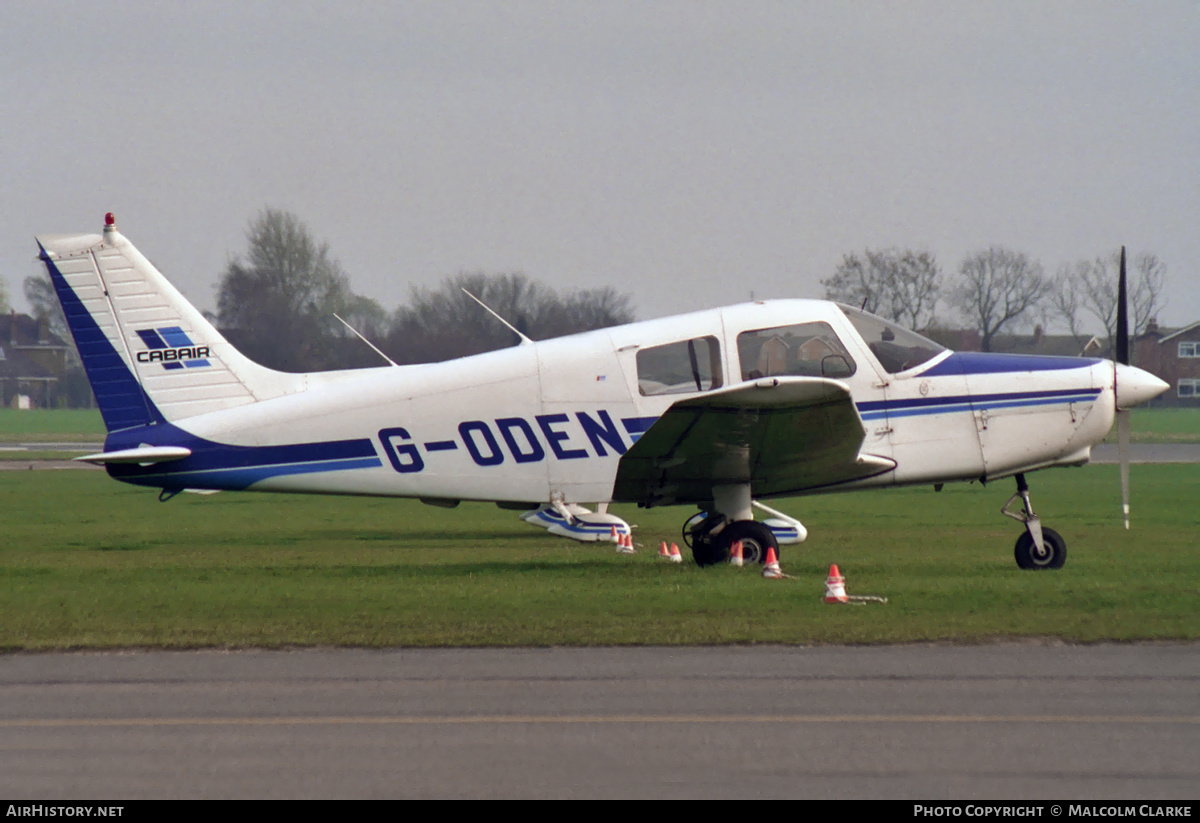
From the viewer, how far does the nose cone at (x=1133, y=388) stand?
43.4ft

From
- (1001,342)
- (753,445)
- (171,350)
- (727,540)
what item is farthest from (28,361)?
(753,445)

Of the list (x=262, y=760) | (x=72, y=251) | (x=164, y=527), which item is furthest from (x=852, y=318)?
(x=164, y=527)

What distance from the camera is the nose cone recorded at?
13.2m

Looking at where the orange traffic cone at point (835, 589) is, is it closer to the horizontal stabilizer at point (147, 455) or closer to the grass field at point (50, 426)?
the horizontal stabilizer at point (147, 455)

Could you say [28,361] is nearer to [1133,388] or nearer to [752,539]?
[752,539]

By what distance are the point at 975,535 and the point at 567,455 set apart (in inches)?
290

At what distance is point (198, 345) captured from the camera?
13.8 metres

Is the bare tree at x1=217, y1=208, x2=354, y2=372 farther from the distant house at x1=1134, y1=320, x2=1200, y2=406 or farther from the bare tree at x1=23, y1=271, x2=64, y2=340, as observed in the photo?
the bare tree at x1=23, y1=271, x2=64, y2=340

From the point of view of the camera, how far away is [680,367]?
501 inches

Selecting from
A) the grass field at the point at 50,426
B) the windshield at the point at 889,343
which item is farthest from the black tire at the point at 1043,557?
the grass field at the point at 50,426

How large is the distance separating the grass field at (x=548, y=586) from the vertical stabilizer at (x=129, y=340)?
1707 millimetres

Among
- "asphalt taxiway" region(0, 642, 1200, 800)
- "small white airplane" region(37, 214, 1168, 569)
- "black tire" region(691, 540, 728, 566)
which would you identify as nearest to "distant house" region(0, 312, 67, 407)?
"small white airplane" region(37, 214, 1168, 569)

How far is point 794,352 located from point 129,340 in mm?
6521
